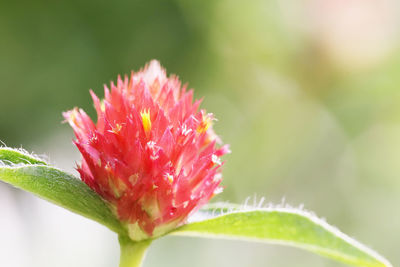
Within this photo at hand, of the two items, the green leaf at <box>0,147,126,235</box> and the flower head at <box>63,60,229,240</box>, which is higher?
the flower head at <box>63,60,229,240</box>

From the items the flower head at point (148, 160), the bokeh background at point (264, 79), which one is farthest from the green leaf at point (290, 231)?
the bokeh background at point (264, 79)

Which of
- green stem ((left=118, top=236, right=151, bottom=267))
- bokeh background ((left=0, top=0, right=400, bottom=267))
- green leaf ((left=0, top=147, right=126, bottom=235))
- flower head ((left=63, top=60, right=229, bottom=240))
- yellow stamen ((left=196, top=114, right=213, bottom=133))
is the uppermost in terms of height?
bokeh background ((left=0, top=0, right=400, bottom=267))

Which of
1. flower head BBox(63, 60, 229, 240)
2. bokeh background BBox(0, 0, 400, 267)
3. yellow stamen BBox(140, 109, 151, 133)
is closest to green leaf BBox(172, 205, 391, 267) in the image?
flower head BBox(63, 60, 229, 240)

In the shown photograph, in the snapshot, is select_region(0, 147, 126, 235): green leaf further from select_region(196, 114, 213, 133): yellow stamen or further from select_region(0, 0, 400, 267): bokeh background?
select_region(0, 0, 400, 267): bokeh background

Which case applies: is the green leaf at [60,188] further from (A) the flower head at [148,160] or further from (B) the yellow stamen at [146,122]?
(B) the yellow stamen at [146,122]

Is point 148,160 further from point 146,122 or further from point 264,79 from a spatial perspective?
point 264,79

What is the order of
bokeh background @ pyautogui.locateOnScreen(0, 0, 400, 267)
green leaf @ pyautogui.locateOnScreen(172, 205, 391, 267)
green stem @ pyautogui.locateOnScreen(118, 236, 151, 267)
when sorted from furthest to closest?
bokeh background @ pyautogui.locateOnScreen(0, 0, 400, 267) → green stem @ pyautogui.locateOnScreen(118, 236, 151, 267) → green leaf @ pyautogui.locateOnScreen(172, 205, 391, 267)

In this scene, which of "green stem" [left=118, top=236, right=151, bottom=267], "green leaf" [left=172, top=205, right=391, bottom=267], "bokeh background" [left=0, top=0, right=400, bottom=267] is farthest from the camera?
"bokeh background" [left=0, top=0, right=400, bottom=267]
